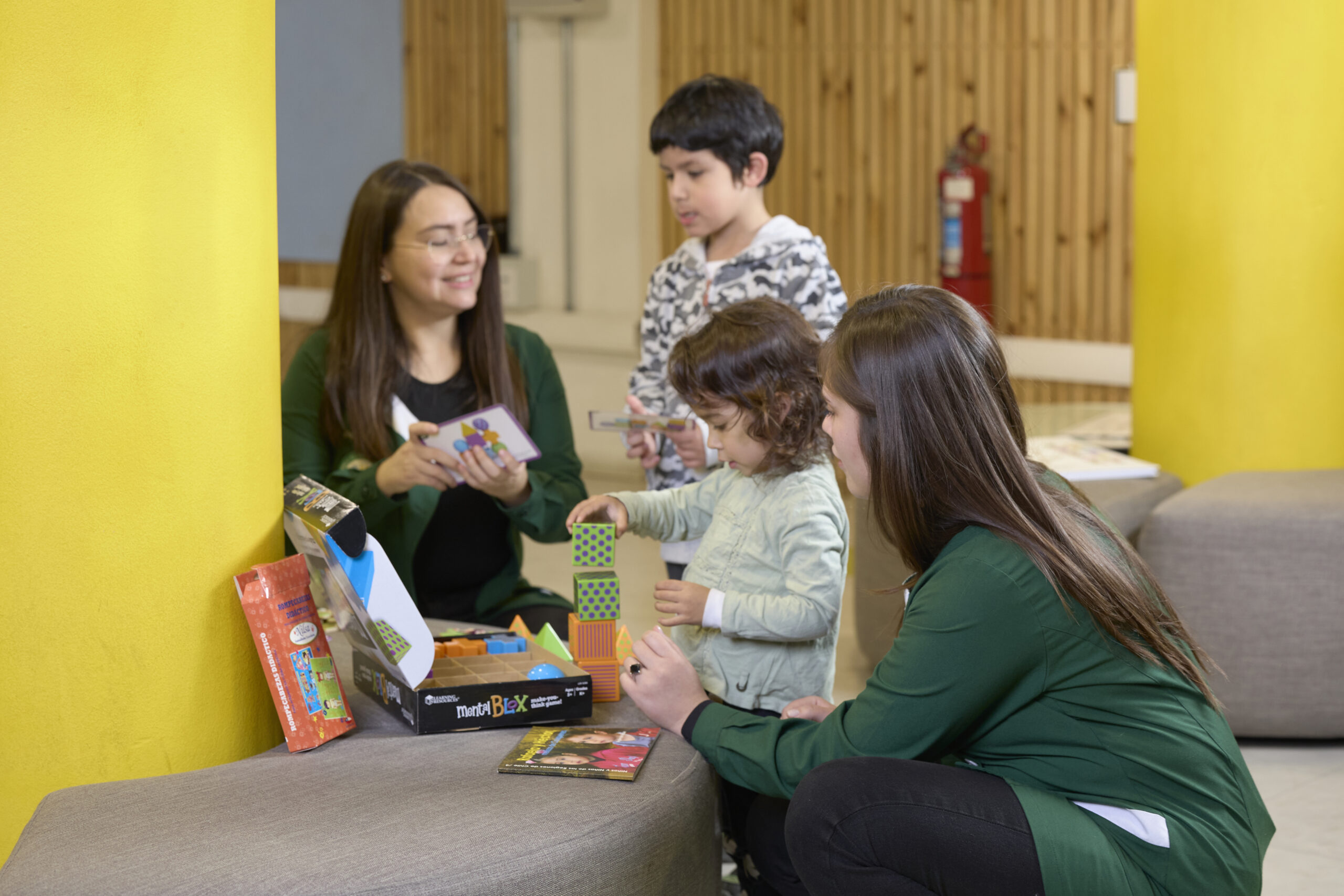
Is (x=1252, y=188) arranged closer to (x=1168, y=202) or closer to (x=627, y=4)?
(x=1168, y=202)

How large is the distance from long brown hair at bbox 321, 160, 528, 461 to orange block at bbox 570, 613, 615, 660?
87cm

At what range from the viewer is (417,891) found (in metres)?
1.38

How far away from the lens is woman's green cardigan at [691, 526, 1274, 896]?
1517mm

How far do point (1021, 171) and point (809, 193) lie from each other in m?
1.11

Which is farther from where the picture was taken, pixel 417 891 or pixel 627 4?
pixel 627 4

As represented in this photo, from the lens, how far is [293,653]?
1.75m

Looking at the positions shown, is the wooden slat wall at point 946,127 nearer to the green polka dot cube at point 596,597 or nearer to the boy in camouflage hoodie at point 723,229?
the boy in camouflage hoodie at point 723,229

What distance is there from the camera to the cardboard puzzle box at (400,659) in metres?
1.67

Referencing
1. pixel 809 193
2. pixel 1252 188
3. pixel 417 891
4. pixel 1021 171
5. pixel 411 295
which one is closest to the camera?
pixel 417 891

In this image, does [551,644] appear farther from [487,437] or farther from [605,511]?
[487,437]

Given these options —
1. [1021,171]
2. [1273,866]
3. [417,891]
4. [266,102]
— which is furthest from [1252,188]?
[1021,171]

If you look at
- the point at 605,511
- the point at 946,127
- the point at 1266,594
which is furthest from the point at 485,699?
the point at 946,127

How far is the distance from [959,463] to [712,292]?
1.36 m

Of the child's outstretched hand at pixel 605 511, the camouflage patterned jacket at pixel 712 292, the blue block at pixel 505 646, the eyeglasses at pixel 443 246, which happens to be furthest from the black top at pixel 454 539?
the blue block at pixel 505 646
